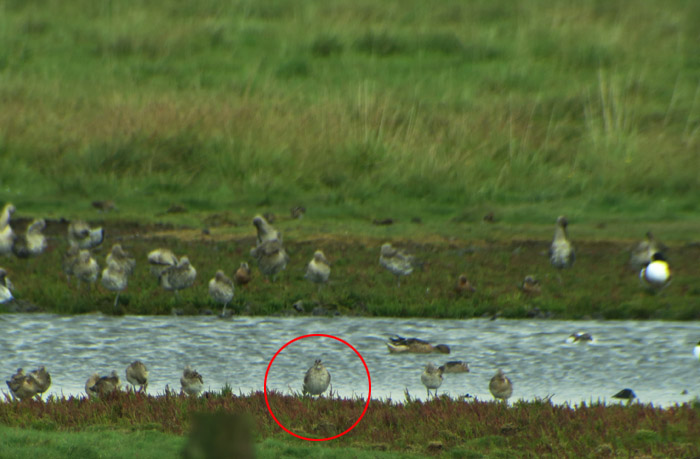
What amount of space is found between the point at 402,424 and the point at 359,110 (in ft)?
82.1

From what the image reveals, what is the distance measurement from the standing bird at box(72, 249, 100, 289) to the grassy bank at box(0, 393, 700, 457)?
7.57 m

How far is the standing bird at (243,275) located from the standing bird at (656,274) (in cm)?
793

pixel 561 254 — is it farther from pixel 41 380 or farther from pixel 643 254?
pixel 41 380

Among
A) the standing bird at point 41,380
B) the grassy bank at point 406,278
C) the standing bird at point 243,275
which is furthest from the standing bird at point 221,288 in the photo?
the standing bird at point 41,380


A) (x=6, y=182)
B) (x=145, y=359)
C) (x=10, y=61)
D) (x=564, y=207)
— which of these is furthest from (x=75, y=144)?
(x=145, y=359)

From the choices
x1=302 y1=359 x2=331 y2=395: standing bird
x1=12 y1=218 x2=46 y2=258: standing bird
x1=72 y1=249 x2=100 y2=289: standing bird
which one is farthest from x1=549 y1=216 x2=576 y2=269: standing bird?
x1=12 y1=218 x2=46 y2=258: standing bird

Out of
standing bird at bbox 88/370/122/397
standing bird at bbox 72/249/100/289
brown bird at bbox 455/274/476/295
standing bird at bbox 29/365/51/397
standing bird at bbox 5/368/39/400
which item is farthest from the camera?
brown bird at bbox 455/274/476/295

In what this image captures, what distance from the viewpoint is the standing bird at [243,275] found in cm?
1967

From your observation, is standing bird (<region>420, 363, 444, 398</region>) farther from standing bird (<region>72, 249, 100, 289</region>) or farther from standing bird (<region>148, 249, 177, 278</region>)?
standing bird (<region>72, 249, 100, 289</region>)

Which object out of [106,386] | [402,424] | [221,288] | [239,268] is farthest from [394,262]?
[402,424]

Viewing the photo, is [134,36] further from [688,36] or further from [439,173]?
[688,36]

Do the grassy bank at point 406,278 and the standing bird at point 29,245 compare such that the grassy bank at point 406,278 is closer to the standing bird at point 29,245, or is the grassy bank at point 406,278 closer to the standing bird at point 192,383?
the standing bird at point 29,245

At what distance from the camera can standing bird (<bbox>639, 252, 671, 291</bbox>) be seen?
1895 cm

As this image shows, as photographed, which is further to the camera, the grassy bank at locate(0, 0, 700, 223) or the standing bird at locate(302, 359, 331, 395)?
the grassy bank at locate(0, 0, 700, 223)
